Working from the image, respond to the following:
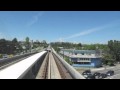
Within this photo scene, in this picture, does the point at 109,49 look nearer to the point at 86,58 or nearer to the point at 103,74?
the point at 86,58

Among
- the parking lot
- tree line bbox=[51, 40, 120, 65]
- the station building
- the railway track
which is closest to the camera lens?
the parking lot

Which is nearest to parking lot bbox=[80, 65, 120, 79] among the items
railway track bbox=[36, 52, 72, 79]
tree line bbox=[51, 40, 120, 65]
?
tree line bbox=[51, 40, 120, 65]

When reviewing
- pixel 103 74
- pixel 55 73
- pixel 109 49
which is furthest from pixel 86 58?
pixel 55 73

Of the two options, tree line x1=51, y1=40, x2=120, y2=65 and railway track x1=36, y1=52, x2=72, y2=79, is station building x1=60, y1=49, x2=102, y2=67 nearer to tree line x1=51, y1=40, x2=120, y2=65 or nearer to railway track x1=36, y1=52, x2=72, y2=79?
tree line x1=51, y1=40, x2=120, y2=65

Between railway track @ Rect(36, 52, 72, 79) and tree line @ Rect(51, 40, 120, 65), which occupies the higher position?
tree line @ Rect(51, 40, 120, 65)

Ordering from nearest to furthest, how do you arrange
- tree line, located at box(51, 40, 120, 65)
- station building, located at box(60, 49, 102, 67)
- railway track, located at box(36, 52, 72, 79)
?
tree line, located at box(51, 40, 120, 65) → station building, located at box(60, 49, 102, 67) → railway track, located at box(36, 52, 72, 79)

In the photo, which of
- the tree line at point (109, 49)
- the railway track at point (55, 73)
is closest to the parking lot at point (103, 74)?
the tree line at point (109, 49)

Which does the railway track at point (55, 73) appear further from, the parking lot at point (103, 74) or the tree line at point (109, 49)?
the parking lot at point (103, 74)

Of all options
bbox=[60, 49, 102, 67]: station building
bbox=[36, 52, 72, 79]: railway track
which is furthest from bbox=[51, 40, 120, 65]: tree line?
bbox=[36, 52, 72, 79]: railway track

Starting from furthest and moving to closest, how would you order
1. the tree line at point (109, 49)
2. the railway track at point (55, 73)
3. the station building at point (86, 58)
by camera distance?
1. the railway track at point (55, 73)
2. the station building at point (86, 58)
3. the tree line at point (109, 49)

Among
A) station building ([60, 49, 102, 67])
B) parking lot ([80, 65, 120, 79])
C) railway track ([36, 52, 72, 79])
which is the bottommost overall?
railway track ([36, 52, 72, 79])

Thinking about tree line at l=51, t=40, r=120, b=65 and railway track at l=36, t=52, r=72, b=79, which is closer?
tree line at l=51, t=40, r=120, b=65

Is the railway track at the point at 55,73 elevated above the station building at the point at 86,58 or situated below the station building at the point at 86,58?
below
